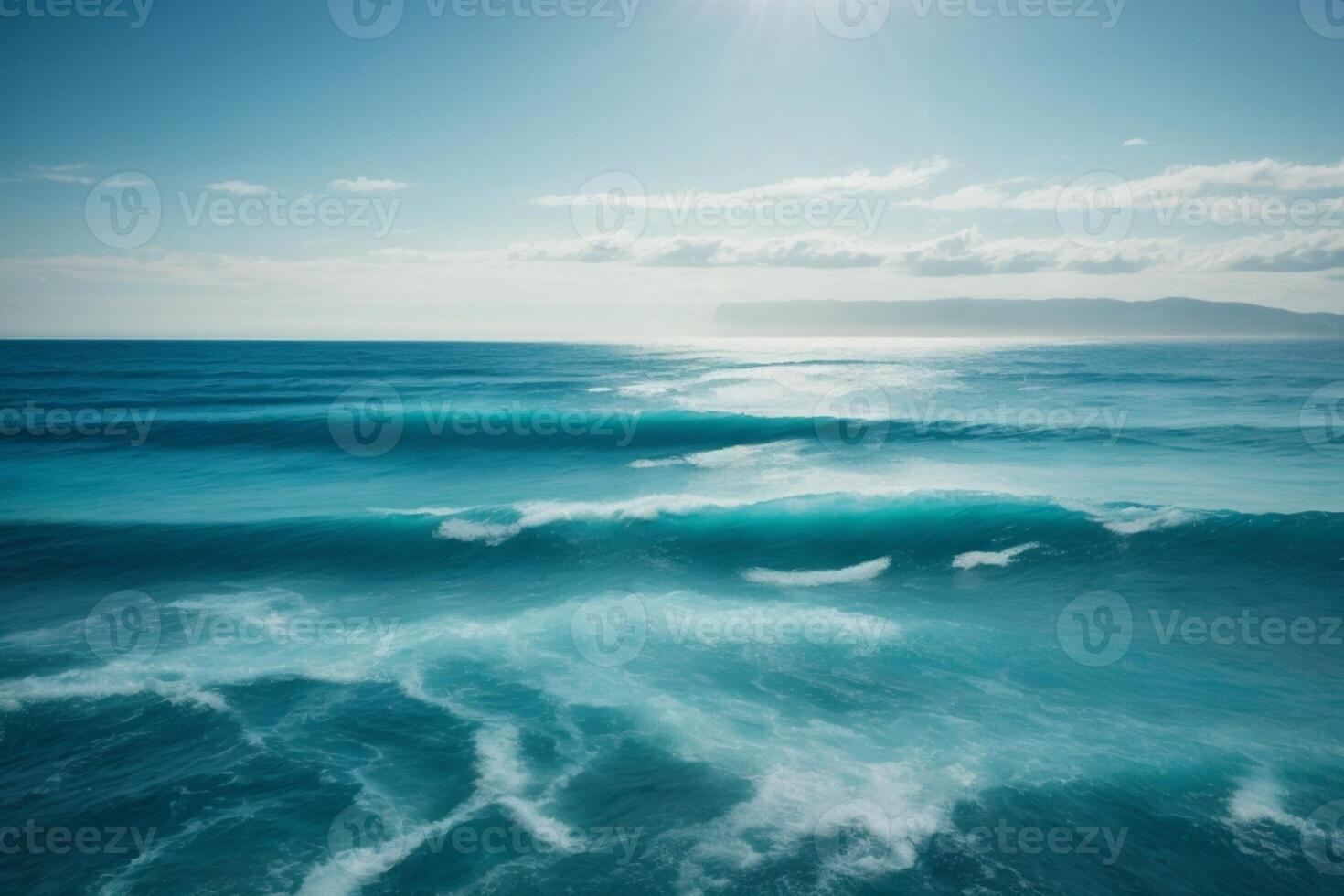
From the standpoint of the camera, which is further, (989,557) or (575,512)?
(575,512)

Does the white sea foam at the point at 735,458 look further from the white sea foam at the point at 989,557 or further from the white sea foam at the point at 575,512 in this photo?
the white sea foam at the point at 989,557

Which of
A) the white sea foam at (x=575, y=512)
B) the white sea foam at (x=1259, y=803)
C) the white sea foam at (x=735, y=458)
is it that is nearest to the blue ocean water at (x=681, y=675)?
the white sea foam at (x=1259, y=803)

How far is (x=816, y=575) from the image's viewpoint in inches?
577

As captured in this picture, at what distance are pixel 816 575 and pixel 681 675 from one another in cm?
556

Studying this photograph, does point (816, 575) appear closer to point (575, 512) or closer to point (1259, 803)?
point (575, 512)

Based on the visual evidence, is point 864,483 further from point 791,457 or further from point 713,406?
point 713,406

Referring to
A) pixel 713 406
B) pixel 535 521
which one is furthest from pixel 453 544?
pixel 713 406

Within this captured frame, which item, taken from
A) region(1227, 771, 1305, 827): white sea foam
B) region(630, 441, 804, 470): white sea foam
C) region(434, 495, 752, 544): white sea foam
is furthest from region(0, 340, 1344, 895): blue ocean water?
region(630, 441, 804, 470): white sea foam

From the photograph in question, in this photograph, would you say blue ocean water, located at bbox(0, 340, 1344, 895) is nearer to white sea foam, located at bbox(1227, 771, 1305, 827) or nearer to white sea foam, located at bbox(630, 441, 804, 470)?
white sea foam, located at bbox(1227, 771, 1305, 827)

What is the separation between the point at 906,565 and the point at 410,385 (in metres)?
46.9

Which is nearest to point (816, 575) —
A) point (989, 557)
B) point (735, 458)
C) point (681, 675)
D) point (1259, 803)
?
point (989, 557)

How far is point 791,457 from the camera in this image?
86.0 ft

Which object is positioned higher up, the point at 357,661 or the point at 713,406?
the point at 713,406

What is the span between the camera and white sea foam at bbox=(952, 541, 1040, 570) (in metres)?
14.8
